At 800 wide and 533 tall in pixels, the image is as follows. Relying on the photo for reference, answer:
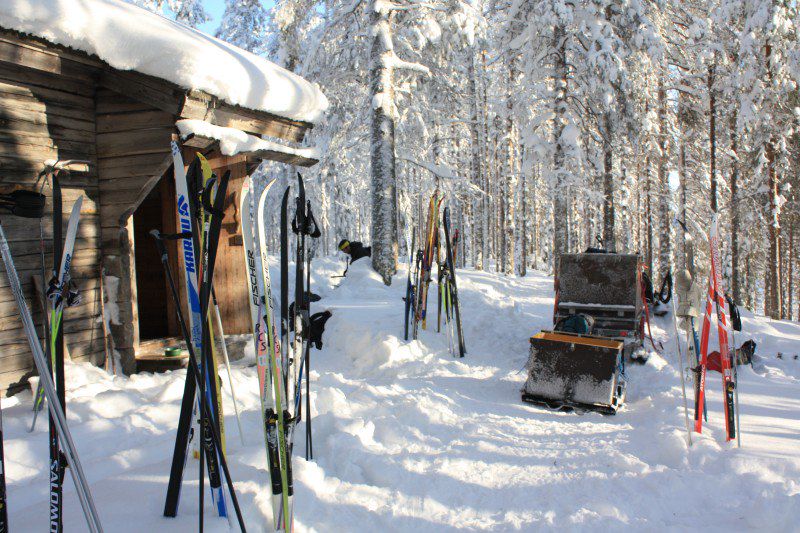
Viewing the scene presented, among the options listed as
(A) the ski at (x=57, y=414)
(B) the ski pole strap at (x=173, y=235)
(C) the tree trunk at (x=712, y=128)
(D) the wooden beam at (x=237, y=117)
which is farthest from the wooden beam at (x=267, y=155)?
(C) the tree trunk at (x=712, y=128)

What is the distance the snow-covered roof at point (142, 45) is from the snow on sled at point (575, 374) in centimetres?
475

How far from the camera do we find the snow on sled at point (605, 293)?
26.7ft

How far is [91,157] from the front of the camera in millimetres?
5617

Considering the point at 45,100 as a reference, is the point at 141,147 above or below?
below

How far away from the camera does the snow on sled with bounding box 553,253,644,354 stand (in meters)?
8.15

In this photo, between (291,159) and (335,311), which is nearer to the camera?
(291,159)

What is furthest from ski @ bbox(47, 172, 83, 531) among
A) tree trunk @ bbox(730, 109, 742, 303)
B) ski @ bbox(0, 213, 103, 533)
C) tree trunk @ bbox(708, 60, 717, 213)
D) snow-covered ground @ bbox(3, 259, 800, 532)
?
tree trunk @ bbox(730, 109, 742, 303)

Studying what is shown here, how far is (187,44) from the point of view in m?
5.30

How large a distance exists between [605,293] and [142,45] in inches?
294

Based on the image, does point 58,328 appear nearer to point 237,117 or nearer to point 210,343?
point 210,343

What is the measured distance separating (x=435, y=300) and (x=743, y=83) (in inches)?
515

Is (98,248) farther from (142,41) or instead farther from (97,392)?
(142,41)

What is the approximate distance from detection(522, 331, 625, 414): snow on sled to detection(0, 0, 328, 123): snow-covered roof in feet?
15.6

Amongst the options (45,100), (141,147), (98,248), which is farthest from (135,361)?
(45,100)
